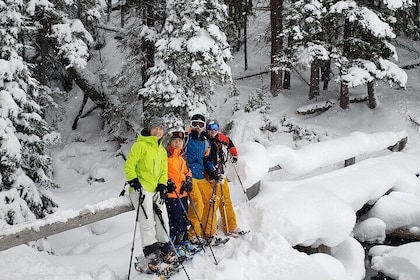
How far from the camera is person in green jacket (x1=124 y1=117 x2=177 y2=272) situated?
5367mm

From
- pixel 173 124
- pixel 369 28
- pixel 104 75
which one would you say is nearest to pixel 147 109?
pixel 173 124

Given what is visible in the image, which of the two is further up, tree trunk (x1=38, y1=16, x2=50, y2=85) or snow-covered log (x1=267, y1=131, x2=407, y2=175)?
tree trunk (x1=38, y1=16, x2=50, y2=85)

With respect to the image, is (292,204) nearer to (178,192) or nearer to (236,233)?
(236,233)

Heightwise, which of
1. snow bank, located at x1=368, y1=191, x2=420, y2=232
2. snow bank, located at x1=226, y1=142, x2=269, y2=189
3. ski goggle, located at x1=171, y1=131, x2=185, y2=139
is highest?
ski goggle, located at x1=171, y1=131, x2=185, y2=139

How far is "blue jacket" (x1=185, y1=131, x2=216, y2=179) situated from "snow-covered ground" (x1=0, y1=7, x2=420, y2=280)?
805 millimetres

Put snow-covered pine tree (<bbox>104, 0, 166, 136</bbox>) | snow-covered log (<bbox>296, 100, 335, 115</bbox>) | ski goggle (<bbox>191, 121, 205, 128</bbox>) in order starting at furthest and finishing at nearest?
snow-covered log (<bbox>296, 100, 335, 115</bbox>)
snow-covered pine tree (<bbox>104, 0, 166, 136</bbox>)
ski goggle (<bbox>191, 121, 205, 128</bbox>)

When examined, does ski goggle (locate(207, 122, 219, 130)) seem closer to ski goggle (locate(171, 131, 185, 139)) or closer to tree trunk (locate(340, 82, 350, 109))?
ski goggle (locate(171, 131, 185, 139))

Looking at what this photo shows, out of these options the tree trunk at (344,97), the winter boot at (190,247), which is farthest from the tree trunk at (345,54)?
the winter boot at (190,247)

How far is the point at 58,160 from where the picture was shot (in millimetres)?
18328

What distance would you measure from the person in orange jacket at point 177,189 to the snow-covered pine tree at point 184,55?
802 centimetres

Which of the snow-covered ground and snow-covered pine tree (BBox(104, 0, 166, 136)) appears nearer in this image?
the snow-covered ground

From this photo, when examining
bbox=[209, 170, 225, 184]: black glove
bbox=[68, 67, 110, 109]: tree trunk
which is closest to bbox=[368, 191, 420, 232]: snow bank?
bbox=[209, 170, 225, 184]: black glove

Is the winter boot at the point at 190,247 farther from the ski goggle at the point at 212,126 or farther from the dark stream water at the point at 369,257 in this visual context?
the dark stream water at the point at 369,257

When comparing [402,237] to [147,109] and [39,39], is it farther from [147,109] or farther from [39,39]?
[39,39]
